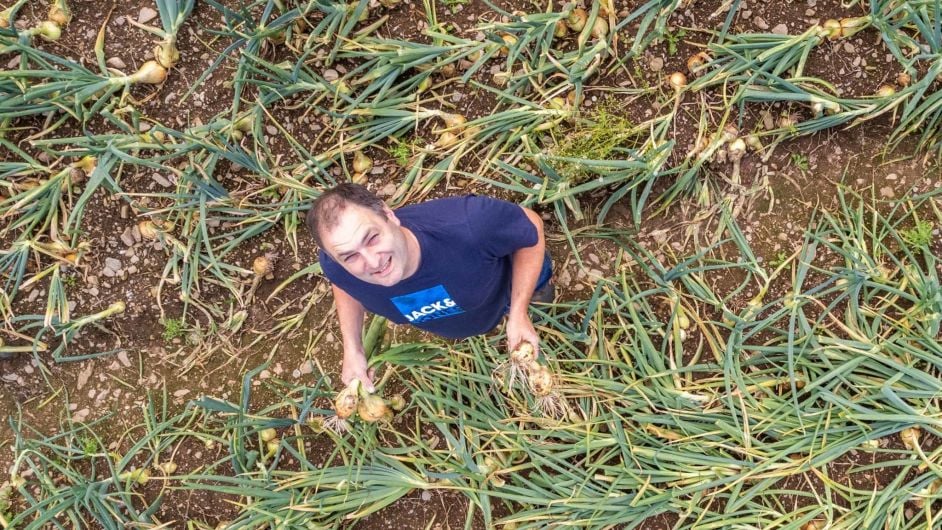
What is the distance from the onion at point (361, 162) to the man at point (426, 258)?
2.06ft

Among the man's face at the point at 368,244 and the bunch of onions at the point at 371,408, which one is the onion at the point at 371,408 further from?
the man's face at the point at 368,244

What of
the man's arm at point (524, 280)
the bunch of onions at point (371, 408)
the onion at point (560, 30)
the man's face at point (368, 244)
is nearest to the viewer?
the man's face at point (368, 244)

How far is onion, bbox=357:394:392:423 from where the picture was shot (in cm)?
186

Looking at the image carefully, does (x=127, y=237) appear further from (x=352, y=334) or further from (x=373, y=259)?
(x=373, y=259)

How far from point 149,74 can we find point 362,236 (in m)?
1.25

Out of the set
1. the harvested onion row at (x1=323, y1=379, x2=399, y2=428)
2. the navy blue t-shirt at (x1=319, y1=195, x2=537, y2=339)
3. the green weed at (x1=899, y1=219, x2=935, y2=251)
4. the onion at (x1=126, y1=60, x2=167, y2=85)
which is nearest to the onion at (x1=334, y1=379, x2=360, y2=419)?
the harvested onion row at (x1=323, y1=379, x2=399, y2=428)

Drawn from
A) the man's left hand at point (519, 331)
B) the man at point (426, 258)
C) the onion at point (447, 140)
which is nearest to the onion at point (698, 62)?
the onion at point (447, 140)

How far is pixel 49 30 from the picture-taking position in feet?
6.94

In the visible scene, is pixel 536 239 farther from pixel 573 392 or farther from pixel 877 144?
pixel 877 144

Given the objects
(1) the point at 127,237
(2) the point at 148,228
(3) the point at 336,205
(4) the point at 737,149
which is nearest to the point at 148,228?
(2) the point at 148,228

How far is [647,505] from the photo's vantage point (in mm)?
1913

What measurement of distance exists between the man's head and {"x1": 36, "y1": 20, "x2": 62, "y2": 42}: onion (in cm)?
134

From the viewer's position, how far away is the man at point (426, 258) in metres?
1.32

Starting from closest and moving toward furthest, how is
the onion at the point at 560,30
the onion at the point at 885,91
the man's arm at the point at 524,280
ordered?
1. the man's arm at the point at 524,280
2. the onion at the point at 885,91
3. the onion at the point at 560,30
